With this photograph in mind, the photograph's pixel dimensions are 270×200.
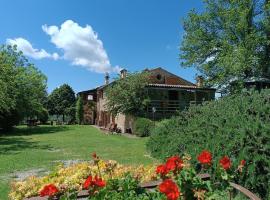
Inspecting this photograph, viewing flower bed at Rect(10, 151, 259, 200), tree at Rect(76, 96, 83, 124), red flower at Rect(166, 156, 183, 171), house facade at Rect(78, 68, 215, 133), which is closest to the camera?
flower bed at Rect(10, 151, 259, 200)

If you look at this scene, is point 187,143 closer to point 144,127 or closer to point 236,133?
point 236,133

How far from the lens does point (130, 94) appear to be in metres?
36.9

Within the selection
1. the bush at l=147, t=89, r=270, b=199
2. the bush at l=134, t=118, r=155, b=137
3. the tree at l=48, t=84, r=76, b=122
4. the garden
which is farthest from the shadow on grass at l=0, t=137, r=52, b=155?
the tree at l=48, t=84, r=76, b=122

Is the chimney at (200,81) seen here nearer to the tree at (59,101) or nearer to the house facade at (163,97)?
the house facade at (163,97)

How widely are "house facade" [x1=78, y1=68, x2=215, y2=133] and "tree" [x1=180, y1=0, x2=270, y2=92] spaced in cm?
382

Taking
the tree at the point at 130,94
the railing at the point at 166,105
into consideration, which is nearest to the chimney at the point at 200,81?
the railing at the point at 166,105

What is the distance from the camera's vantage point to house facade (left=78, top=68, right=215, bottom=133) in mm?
40375

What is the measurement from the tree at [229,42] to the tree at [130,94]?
6.46 m

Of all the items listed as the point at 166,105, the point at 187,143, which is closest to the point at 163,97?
the point at 166,105

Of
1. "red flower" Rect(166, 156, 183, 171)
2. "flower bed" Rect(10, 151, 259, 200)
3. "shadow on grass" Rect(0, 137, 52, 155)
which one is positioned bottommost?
"shadow on grass" Rect(0, 137, 52, 155)

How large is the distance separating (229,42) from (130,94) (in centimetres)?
1125

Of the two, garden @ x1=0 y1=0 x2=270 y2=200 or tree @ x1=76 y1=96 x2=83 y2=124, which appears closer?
garden @ x1=0 y1=0 x2=270 y2=200

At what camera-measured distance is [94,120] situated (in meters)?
63.0

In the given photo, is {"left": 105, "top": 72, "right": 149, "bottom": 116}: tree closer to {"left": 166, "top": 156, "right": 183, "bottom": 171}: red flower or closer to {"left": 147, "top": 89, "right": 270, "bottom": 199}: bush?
{"left": 147, "top": 89, "right": 270, "bottom": 199}: bush
